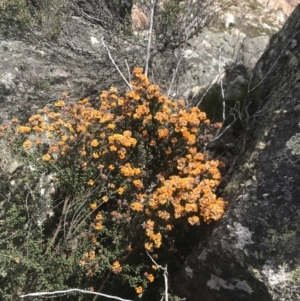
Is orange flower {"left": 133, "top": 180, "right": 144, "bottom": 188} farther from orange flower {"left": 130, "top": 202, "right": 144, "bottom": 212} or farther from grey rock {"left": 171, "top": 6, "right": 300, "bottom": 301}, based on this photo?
grey rock {"left": 171, "top": 6, "right": 300, "bottom": 301}

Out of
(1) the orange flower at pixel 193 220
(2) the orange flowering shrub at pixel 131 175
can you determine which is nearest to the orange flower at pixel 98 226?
(2) the orange flowering shrub at pixel 131 175

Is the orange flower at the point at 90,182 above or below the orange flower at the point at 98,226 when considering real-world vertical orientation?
above

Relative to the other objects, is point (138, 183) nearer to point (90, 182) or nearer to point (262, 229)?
point (90, 182)

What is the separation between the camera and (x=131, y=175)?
138 inches

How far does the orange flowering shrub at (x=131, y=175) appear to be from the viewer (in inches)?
130

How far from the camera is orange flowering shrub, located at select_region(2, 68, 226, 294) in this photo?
10.9 feet

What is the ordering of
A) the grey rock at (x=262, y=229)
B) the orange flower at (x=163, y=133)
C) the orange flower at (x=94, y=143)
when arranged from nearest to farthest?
the grey rock at (x=262, y=229) → the orange flower at (x=94, y=143) → the orange flower at (x=163, y=133)

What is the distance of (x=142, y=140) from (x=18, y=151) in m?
1.00

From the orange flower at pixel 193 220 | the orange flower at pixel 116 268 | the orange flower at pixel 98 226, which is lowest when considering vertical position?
the orange flower at pixel 116 268

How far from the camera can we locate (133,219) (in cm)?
346

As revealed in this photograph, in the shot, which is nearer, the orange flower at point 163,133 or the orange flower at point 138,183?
the orange flower at point 138,183

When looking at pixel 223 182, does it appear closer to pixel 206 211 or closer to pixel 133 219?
pixel 206 211

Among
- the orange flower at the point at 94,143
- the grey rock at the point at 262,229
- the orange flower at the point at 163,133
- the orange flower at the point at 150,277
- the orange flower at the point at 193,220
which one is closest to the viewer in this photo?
the grey rock at the point at 262,229

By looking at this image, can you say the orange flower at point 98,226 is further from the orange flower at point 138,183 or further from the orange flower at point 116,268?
the orange flower at point 138,183
